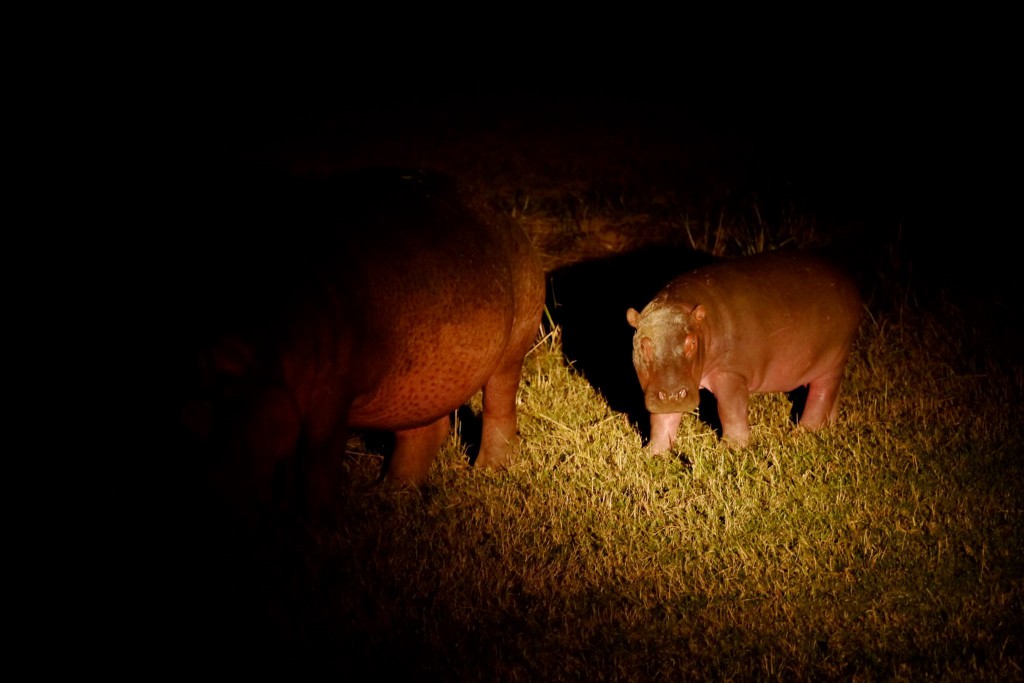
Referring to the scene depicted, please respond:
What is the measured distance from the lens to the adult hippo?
4043mm

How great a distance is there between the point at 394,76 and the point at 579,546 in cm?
1234

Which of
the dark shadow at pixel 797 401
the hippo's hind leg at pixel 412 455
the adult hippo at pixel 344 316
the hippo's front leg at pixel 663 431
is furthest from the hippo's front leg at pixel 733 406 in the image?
the hippo's hind leg at pixel 412 455

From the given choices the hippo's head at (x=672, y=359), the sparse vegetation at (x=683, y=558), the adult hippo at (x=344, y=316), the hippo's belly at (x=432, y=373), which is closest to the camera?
the adult hippo at (x=344, y=316)

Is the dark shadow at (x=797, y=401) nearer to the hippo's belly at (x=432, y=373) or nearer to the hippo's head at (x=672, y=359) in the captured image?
the hippo's head at (x=672, y=359)

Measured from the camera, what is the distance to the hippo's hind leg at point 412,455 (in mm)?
5707

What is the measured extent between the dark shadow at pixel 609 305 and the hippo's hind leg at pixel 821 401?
70 cm

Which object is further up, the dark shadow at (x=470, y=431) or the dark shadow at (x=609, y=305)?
the dark shadow at (x=609, y=305)

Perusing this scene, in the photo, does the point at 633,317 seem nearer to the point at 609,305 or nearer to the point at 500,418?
the point at 500,418

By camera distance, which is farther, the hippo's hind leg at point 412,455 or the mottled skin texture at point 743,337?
the hippo's hind leg at point 412,455

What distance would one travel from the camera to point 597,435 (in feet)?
20.4

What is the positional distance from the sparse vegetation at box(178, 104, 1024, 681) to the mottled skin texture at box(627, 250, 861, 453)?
0.24 m

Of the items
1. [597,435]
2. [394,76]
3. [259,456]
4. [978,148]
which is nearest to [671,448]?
[597,435]

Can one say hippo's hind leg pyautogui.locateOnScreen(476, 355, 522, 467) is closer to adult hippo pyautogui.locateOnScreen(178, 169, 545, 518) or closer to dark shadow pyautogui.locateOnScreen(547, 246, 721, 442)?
adult hippo pyautogui.locateOnScreen(178, 169, 545, 518)

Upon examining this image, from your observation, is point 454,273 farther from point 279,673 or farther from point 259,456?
point 279,673
